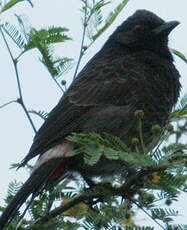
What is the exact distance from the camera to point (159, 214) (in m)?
3.40

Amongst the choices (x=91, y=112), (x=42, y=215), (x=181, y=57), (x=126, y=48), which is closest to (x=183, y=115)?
(x=181, y=57)

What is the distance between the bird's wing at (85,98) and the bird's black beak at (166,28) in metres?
0.66

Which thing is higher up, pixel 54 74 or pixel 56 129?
pixel 54 74

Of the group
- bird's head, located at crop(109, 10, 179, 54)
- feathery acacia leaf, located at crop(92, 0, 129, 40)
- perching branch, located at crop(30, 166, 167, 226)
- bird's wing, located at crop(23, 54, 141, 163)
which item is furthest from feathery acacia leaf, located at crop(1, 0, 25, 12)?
bird's head, located at crop(109, 10, 179, 54)

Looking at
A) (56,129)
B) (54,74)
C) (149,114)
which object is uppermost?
(54,74)

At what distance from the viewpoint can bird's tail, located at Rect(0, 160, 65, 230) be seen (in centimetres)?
367

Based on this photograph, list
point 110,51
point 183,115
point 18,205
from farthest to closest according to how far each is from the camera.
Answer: point 110,51, point 183,115, point 18,205

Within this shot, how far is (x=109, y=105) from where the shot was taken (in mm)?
4922

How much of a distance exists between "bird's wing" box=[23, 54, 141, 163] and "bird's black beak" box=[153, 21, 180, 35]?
662 millimetres

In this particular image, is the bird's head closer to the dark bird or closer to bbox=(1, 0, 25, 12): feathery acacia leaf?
the dark bird

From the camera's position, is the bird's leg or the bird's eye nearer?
the bird's leg

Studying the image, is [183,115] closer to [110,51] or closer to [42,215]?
[42,215]

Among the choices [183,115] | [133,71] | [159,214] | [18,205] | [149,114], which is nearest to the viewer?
[159,214]

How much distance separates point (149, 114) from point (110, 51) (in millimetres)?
1209
